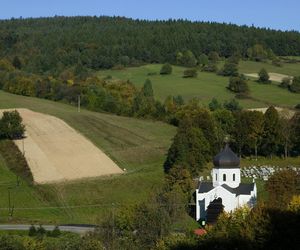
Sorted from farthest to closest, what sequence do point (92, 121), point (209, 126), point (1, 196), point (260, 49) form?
point (260, 49)
point (92, 121)
point (209, 126)
point (1, 196)

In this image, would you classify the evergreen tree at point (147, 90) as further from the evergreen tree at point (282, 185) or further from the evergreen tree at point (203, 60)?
the evergreen tree at point (282, 185)

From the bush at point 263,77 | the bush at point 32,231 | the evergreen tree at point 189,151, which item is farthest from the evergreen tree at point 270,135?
the bush at point 263,77

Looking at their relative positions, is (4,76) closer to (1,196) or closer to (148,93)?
(148,93)

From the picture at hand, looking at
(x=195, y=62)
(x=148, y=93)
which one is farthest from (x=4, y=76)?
(x=195, y=62)

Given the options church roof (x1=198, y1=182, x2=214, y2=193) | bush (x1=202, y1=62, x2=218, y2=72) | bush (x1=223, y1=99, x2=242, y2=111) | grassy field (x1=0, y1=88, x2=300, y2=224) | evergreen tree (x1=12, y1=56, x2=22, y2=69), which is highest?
bush (x1=202, y1=62, x2=218, y2=72)

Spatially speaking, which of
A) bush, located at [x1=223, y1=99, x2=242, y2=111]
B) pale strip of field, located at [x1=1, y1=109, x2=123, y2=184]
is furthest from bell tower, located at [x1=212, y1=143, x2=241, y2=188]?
bush, located at [x1=223, y1=99, x2=242, y2=111]

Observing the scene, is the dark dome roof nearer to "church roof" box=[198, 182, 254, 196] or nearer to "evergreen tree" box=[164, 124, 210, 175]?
"church roof" box=[198, 182, 254, 196]

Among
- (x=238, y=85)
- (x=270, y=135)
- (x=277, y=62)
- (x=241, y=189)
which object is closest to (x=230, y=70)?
(x=238, y=85)
